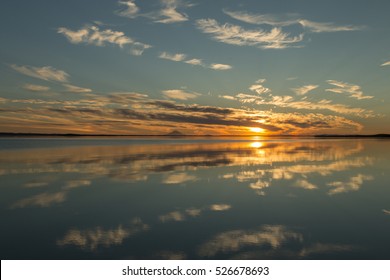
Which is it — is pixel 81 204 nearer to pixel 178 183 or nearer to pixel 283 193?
pixel 178 183

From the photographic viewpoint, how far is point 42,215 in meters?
10.6

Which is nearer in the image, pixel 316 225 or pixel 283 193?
pixel 316 225

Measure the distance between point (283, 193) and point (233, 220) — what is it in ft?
16.5

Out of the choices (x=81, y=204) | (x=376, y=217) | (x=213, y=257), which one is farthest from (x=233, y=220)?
(x=81, y=204)

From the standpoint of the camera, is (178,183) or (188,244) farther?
(178,183)

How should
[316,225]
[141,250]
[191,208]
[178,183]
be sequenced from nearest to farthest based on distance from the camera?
[141,250] < [316,225] < [191,208] < [178,183]

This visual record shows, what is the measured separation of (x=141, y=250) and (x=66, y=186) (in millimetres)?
9348

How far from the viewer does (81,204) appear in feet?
40.0
